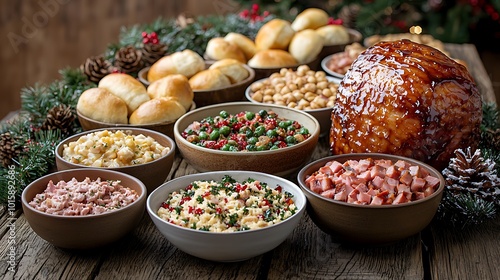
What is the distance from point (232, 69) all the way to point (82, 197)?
3.81ft

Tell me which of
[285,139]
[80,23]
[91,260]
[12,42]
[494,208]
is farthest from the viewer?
[80,23]

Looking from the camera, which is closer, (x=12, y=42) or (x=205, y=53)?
(x=205, y=53)

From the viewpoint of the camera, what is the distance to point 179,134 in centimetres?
213

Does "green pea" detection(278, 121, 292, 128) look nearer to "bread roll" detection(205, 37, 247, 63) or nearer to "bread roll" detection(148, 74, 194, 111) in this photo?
"bread roll" detection(148, 74, 194, 111)

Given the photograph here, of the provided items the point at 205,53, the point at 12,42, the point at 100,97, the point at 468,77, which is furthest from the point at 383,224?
the point at 12,42

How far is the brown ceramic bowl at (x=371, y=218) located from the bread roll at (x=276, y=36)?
4.62ft

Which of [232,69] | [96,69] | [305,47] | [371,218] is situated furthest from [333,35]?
[371,218]

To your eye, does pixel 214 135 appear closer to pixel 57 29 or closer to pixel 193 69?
pixel 193 69

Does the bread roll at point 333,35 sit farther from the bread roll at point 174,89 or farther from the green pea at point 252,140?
the green pea at point 252,140

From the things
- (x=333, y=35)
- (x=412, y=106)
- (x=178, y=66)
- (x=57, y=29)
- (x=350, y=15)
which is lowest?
(x=57, y=29)

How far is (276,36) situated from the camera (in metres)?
3.02

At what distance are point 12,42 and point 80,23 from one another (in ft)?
2.10

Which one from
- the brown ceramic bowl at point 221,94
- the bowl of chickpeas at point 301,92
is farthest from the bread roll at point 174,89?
the bowl of chickpeas at point 301,92

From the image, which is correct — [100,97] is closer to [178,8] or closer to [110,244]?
[110,244]
